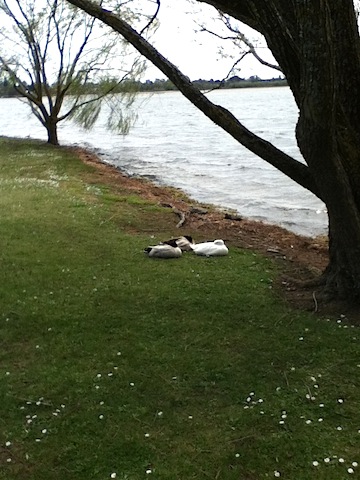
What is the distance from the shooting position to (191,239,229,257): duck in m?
9.18

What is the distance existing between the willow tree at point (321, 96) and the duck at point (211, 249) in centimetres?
229

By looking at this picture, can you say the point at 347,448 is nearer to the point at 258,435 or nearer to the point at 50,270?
the point at 258,435

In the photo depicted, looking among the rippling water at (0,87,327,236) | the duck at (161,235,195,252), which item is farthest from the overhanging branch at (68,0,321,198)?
the rippling water at (0,87,327,236)

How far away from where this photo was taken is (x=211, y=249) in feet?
30.3

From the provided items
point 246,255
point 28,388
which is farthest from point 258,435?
point 246,255

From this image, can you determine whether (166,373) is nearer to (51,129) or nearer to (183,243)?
(183,243)

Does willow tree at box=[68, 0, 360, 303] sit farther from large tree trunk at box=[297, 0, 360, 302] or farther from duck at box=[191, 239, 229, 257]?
duck at box=[191, 239, 229, 257]

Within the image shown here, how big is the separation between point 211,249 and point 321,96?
4.30 m

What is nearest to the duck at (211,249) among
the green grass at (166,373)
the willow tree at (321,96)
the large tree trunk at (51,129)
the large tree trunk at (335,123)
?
the green grass at (166,373)

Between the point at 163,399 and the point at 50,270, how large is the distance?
12.5 ft

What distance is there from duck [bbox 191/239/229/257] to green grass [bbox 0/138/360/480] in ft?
0.83

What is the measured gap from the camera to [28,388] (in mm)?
5199

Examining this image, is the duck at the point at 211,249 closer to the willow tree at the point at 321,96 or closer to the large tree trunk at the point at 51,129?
the willow tree at the point at 321,96

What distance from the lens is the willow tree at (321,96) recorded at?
5.18 metres
